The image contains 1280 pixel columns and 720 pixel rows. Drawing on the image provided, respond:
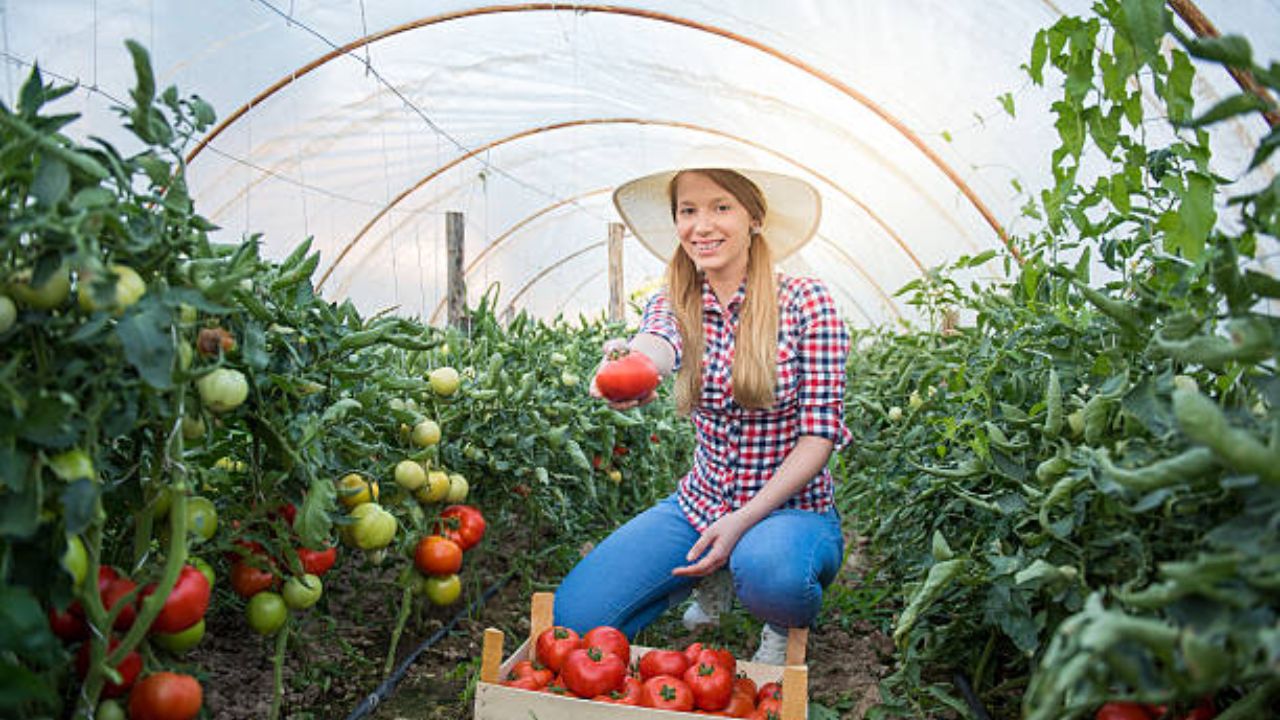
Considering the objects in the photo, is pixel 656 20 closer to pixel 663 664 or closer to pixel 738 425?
pixel 738 425

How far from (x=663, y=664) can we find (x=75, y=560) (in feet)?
3.94

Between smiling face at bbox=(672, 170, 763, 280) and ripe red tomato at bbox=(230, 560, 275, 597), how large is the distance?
130cm

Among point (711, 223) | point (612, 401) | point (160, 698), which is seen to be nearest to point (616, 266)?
point (711, 223)

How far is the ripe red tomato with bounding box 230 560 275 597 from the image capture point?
156 cm

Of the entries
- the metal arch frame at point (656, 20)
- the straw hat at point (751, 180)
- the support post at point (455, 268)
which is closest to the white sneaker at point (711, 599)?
Result: the straw hat at point (751, 180)

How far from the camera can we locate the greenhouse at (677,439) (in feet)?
3.25

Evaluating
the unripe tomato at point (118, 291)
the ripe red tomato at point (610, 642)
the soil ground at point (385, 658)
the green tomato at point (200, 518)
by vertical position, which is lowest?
the soil ground at point (385, 658)

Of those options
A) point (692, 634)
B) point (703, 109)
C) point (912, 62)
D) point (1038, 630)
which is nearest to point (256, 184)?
point (703, 109)

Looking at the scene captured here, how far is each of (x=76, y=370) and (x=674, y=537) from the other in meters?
1.57

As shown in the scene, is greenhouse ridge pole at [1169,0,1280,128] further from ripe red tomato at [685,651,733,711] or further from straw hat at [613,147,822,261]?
ripe red tomato at [685,651,733,711]

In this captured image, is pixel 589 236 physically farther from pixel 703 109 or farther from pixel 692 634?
pixel 692 634

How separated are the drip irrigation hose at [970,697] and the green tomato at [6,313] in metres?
1.87

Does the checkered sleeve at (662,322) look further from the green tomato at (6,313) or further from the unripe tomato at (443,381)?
the green tomato at (6,313)

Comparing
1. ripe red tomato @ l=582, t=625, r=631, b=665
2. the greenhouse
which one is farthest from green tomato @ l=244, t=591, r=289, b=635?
ripe red tomato @ l=582, t=625, r=631, b=665
